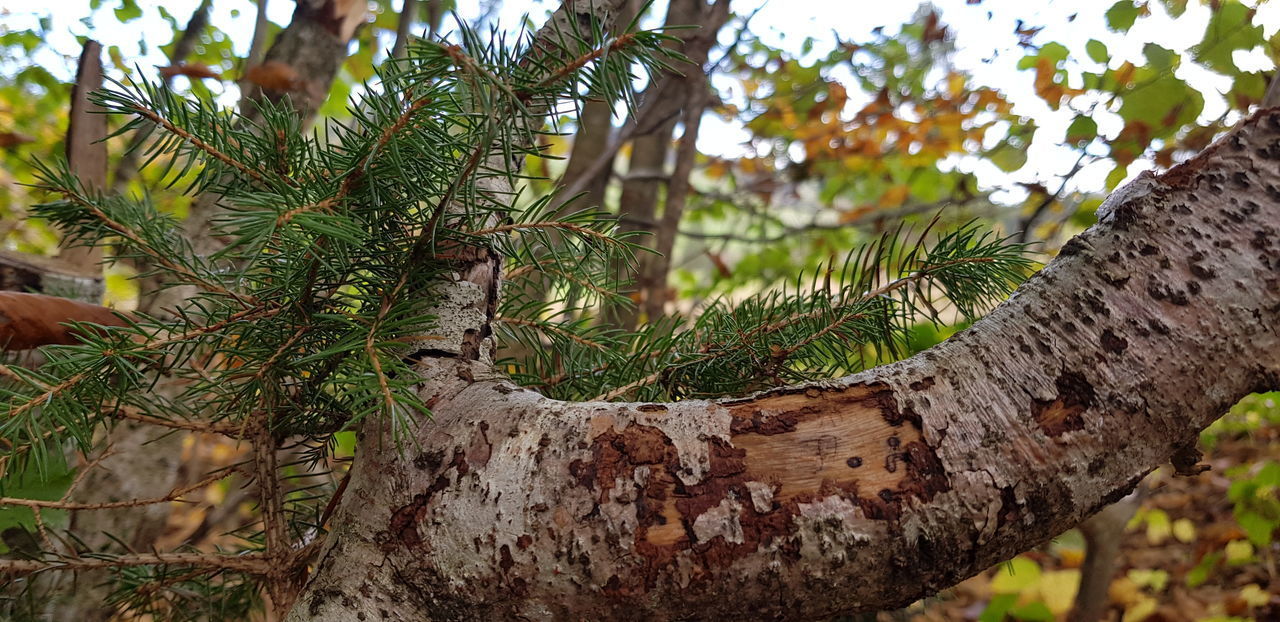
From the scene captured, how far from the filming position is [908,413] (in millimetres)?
521

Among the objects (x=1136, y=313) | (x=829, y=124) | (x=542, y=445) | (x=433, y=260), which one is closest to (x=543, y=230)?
(x=433, y=260)

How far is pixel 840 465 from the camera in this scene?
502mm

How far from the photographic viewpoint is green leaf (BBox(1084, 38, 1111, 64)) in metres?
1.79

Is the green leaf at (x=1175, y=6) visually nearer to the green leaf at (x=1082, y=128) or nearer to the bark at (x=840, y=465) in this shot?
the green leaf at (x=1082, y=128)

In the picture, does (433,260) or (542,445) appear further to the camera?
(433,260)

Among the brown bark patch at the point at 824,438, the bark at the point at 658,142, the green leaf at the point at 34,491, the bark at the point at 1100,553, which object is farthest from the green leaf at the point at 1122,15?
the green leaf at the point at 34,491

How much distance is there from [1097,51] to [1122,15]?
0.87 feet

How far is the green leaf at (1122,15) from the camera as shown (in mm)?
1540

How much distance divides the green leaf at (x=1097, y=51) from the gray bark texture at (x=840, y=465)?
57.7 inches

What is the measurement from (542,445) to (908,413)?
0.27 m

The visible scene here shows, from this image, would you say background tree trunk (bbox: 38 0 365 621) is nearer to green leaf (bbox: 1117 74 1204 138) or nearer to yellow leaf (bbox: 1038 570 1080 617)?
green leaf (bbox: 1117 74 1204 138)

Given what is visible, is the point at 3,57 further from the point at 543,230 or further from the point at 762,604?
the point at 762,604

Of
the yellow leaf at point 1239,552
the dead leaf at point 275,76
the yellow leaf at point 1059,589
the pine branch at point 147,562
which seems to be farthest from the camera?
the yellow leaf at point 1059,589

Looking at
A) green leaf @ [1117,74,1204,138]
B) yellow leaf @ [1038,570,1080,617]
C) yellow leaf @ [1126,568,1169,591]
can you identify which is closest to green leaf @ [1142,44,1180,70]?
green leaf @ [1117,74,1204,138]
